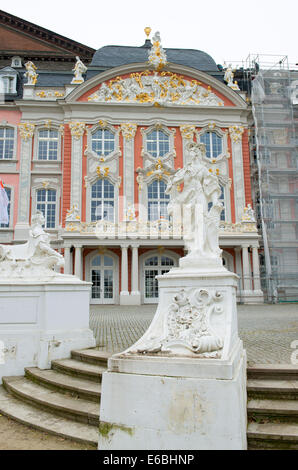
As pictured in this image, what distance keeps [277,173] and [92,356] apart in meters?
21.7

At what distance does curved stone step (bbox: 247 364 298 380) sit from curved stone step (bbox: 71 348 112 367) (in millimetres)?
1892

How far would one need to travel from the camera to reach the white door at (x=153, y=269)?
72.0 feet

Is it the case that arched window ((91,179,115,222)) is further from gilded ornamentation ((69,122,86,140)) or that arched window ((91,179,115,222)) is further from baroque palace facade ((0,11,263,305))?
gilded ornamentation ((69,122,86,140))

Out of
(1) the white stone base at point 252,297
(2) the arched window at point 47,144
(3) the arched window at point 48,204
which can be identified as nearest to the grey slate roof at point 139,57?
(2) the arched window at point 47,144

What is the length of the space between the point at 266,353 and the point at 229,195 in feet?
60.2

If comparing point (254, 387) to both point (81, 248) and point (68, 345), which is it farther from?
point (81, 248)

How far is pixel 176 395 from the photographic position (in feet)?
10.3

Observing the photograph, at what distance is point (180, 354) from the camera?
3.38 m

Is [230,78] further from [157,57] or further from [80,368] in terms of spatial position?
[80,368]

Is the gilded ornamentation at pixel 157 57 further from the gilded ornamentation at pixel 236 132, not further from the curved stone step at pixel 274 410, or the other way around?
the curved stone step at pixel 274 410

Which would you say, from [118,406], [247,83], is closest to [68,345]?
[118,406]

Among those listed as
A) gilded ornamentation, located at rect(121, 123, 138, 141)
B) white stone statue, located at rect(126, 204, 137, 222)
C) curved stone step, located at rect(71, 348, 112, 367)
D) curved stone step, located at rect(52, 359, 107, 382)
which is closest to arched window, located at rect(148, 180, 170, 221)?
white stone statue, located at rect(126, 204, 137, 222)

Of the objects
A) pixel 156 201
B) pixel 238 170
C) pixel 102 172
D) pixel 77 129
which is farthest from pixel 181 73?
pixel 156 201

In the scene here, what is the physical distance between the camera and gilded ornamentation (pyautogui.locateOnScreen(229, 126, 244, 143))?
23964 millimetres
